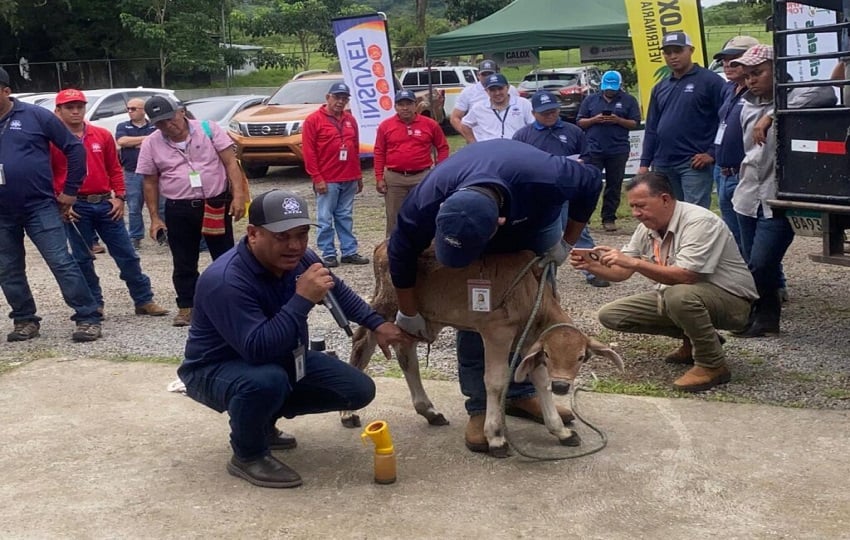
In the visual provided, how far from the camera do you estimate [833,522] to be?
3.66 m

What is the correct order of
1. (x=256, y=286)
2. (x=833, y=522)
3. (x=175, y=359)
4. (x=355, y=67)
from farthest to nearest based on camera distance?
(x=355, y=67) < (x=175, y=359) < (x=256, y=286) < (x=833, y=522)

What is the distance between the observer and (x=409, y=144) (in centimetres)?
996

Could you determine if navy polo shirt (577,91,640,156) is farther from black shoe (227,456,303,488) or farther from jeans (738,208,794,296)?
black shoe (227,456,303,488)

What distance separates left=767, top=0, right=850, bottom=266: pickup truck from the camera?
538cm

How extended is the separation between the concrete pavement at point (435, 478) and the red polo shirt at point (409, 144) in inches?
195

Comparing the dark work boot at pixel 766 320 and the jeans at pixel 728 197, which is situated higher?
the jeans at pixel 728 197

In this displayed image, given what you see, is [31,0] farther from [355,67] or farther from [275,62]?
[355,67]

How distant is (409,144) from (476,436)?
19.3ft

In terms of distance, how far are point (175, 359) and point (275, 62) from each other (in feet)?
121

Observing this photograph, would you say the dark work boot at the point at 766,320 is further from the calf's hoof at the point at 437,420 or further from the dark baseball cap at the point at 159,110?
the dark baseball cap at the point at 159,110

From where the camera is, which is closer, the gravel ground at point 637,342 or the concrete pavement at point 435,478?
the concrete pavement at point 435,478

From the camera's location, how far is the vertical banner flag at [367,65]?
43.0ft

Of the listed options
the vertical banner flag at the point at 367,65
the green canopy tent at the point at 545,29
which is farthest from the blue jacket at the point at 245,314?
the green canopy tent at the point at 545,29

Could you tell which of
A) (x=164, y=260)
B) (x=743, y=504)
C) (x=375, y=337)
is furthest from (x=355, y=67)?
(x=743, y=504)
